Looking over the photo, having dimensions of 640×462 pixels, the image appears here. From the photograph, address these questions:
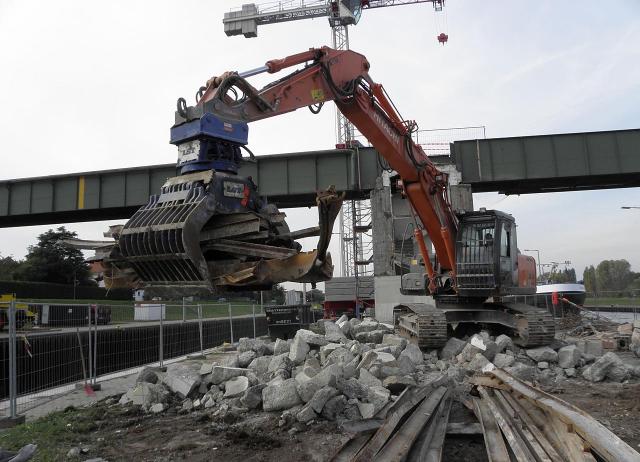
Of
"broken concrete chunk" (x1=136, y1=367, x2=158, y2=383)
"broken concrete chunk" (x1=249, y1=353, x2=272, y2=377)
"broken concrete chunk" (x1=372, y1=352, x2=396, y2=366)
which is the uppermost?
"broken concrete chunk" (x1=372, y1=352, x2=396, y2=366)

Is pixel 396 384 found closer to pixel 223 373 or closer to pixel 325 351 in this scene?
pixel 325 351

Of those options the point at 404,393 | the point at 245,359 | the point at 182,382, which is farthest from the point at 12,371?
the point at 404,393

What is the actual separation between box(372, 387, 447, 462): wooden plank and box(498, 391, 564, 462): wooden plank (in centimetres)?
99

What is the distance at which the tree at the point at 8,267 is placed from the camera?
59.1 meters

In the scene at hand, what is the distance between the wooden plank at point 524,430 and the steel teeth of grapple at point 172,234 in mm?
3867

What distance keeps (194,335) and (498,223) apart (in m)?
11.0

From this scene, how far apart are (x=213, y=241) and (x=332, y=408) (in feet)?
11.9

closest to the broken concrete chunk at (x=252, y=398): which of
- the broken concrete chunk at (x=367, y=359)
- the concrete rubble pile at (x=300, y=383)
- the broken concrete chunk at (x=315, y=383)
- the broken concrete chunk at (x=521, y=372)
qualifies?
the concrete rubble pile at (x=300, y=383)

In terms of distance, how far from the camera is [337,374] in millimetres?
7805

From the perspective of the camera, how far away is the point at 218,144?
16.5 feet

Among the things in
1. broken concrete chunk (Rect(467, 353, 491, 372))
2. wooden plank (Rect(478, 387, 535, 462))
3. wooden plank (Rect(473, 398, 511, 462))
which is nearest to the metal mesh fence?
wooden plank (Rect(473, 398, 511, 462))

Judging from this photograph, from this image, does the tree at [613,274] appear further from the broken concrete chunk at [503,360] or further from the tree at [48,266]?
the broken concrete chunk at [503,360]

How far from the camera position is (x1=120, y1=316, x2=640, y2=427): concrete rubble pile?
747 centimetres

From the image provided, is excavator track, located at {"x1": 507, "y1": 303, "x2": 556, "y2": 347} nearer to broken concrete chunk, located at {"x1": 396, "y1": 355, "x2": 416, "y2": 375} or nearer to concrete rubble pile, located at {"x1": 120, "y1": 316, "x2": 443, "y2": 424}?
concrete rubble pile, located at {"x1": 120, "y1": 316, "x2": 443, "y2": 424}
